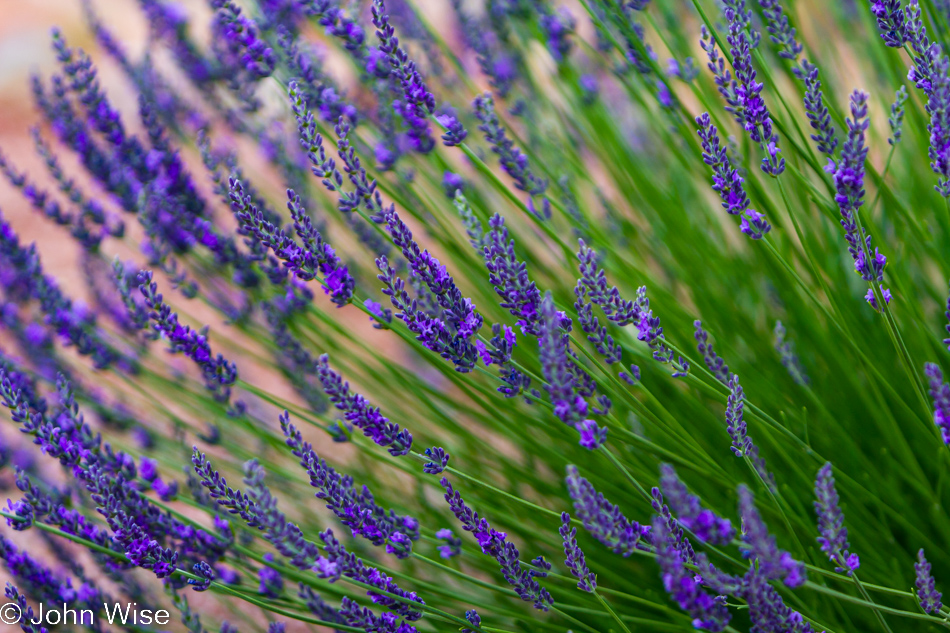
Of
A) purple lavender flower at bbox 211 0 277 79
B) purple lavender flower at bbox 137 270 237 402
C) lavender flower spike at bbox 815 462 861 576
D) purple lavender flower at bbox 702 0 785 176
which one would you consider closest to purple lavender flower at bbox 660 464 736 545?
lavender flower spike at bbox 815 462 861 576

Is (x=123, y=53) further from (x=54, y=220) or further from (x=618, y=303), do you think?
(x=618, y=303)

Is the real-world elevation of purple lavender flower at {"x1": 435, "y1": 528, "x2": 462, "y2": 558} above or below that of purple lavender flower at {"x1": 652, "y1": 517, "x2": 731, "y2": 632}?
above

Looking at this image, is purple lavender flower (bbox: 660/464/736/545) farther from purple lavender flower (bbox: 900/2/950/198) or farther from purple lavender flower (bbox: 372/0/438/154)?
purple lavender flower (bbox: 372/0/438/154)

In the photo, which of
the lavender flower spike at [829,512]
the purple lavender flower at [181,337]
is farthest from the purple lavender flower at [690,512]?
the purple lavender flower at [181,337]

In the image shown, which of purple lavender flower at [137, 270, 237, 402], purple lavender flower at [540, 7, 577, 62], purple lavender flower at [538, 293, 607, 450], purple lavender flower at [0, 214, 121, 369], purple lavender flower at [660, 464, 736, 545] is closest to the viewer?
purple lavender flower at [660, 464, 736, 545]

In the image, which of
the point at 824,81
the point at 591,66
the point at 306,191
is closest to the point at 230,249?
the point at 306,191

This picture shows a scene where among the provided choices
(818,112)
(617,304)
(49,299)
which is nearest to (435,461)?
(617,304)
